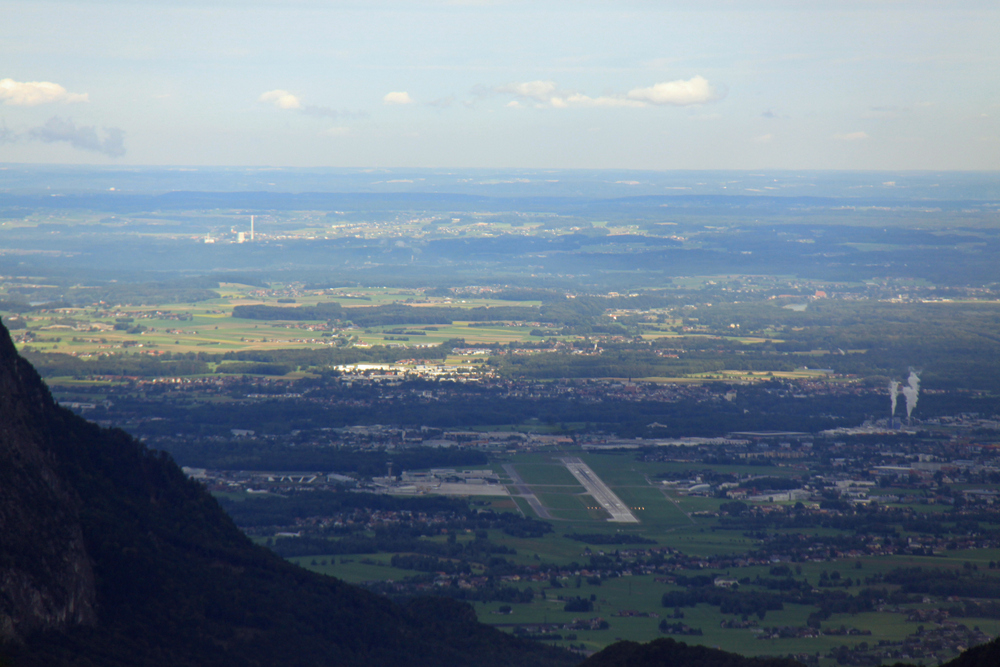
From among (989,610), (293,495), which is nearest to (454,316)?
(293,495)

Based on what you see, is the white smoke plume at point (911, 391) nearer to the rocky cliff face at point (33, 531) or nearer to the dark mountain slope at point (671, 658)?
the dark mountain slope at point (671, 658)

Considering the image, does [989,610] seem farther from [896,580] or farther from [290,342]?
[290,342]

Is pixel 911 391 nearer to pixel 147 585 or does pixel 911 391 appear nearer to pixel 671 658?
pixel 671 658

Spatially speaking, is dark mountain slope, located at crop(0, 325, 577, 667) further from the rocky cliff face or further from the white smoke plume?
the white smoke plume

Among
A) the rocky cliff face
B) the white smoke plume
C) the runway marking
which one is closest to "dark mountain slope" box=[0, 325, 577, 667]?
the rocky cliff face

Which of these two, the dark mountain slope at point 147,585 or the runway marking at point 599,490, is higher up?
the dark mountain slope at point 147,585

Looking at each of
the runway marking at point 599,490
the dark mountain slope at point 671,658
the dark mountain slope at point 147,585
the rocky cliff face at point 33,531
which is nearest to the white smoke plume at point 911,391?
the runway marking at point 599,490
